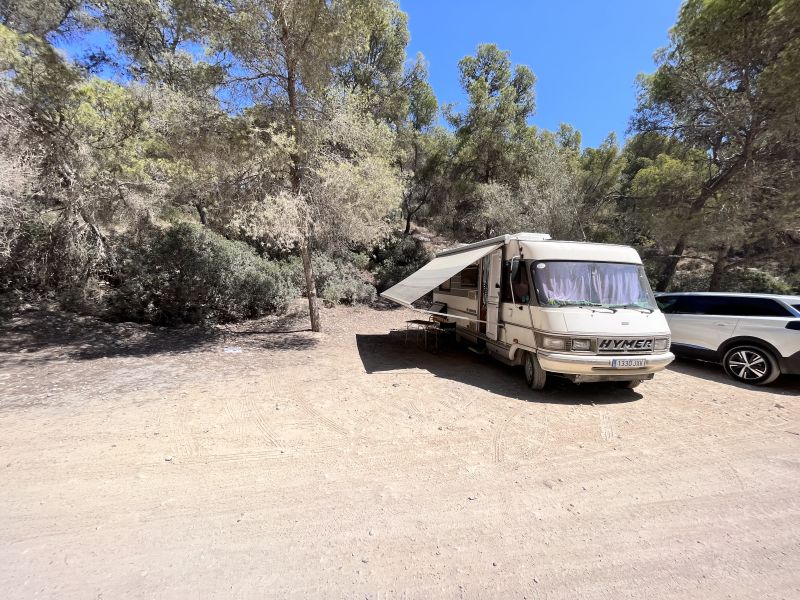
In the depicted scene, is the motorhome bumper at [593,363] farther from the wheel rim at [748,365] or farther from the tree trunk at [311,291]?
the tree trunk at [311,291]

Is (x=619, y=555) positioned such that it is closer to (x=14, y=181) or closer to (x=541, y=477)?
Answer: (x=541, y=477)

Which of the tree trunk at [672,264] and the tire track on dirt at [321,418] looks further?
the tree trunk at [672,264]

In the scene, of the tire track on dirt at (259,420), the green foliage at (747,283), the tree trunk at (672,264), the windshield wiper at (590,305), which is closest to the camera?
the tire track on dirt at (259,420)

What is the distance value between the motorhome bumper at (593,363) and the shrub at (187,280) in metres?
9.27

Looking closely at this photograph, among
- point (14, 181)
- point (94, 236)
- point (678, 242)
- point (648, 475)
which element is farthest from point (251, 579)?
point (678, 242)

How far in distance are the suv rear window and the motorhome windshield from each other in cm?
212

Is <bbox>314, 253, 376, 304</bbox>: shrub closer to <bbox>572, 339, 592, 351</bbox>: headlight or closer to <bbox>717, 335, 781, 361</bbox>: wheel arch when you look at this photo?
<bbox>572, 339, 592, 351</bbox>: headlight

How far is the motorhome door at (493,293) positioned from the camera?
275 inches

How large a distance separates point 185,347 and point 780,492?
9.58m

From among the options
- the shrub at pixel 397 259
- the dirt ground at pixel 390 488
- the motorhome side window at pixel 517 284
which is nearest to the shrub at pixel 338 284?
the shrub at pixel 397 259

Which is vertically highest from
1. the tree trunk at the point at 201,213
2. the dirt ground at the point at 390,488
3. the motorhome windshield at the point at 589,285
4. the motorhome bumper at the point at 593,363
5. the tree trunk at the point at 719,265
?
the tree trunk at the point at 201,213

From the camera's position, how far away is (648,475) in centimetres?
343

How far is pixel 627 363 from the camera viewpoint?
5.23 meters

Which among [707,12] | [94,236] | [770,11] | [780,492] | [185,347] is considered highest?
[707,12]
